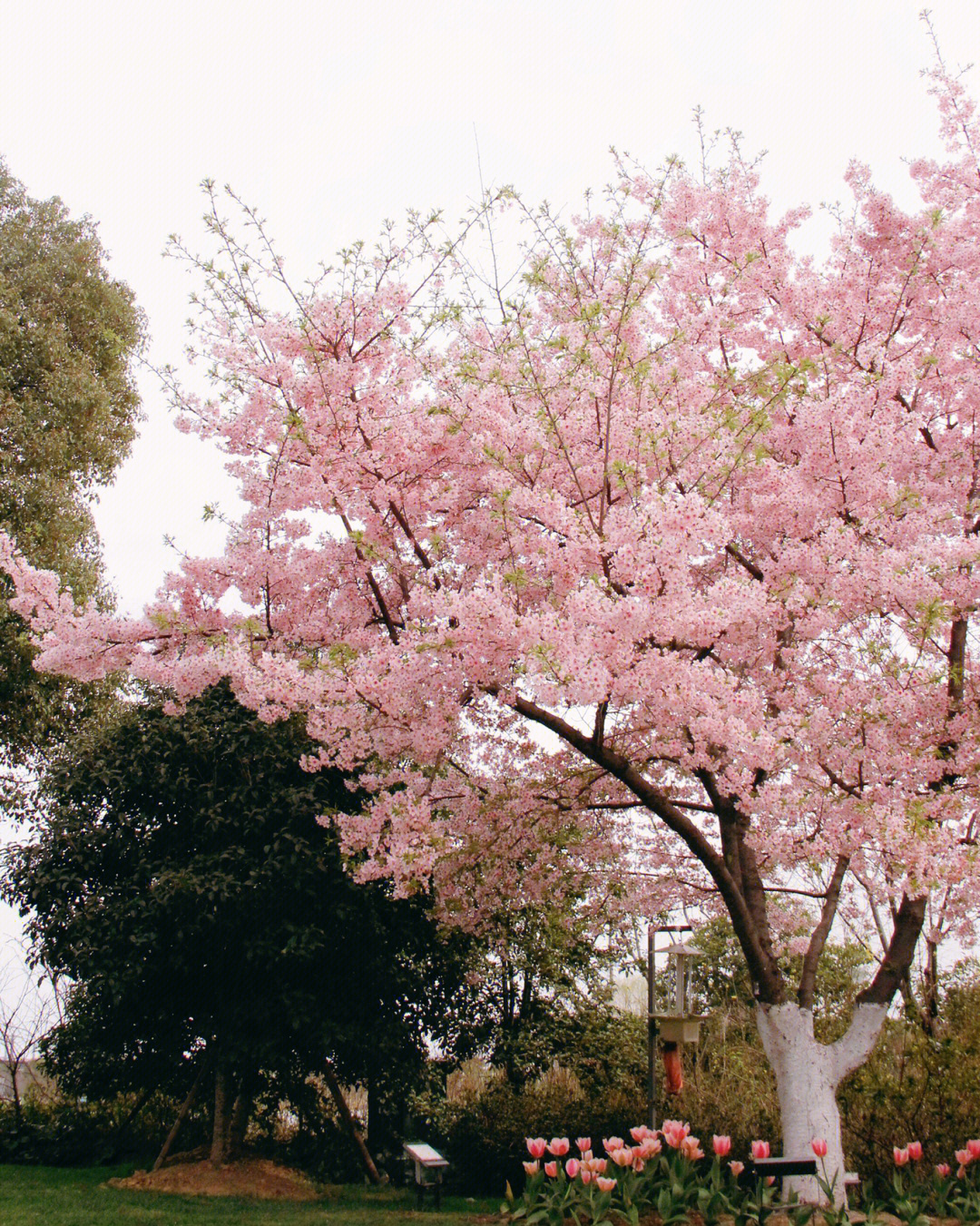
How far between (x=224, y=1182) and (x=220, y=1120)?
0.51 m

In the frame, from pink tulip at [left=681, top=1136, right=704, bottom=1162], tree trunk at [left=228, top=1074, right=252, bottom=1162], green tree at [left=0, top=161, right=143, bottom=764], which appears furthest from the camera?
green tree at [left=0, top=161, right=143, bottom=764]

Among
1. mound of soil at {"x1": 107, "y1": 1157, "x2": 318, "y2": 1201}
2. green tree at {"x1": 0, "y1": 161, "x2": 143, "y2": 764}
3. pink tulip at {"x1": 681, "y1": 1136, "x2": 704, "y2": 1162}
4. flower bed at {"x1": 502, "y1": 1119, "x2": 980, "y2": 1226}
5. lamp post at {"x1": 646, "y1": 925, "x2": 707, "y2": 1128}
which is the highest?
green tree at {"x1": 0, "y1": 161, "x2": 143, "y2": 764}

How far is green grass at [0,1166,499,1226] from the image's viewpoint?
6.03m

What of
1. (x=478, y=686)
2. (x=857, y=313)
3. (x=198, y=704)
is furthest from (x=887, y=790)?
(x=198, y=704)

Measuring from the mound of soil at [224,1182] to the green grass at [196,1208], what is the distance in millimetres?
182

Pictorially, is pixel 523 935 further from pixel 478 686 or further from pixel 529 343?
pixel 529 343

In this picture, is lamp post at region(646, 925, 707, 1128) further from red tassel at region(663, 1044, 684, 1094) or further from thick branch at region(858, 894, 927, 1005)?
thick branch at region(858, 894, 927, 1005)

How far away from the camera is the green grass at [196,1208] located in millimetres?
6031

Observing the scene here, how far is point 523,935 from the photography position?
9766 millimetres

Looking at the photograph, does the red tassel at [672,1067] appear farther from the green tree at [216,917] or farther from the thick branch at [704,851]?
the thick branch at [704,851]

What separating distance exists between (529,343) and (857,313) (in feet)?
8.12

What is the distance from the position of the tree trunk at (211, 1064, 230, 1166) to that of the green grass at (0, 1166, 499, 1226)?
28.2 inches

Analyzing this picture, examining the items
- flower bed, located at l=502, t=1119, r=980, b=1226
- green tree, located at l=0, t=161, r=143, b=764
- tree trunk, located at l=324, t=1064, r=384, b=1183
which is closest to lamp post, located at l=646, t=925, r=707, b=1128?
flower bed, located at l=502, t=1119, r=980, b=1226

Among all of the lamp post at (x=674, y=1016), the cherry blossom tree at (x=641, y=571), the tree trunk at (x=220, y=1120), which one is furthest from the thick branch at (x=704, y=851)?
the tree trunk at (x=220, y=1120)
